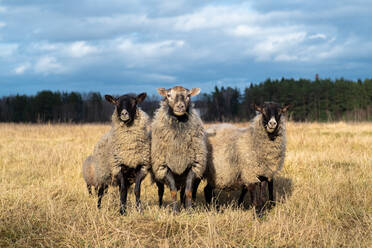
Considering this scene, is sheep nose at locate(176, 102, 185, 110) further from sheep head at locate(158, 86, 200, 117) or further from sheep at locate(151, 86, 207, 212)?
sheep at locate(151, 86, 207, 212)

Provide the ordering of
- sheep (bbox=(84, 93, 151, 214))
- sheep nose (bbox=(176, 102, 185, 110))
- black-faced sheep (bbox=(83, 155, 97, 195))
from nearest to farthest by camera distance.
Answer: sheep nose (bbox=(176, 102, 185, 110)) < sheep (bbox=(84, 93, 151, 214)) < black-faced sheep (bbox=(83, 155, 97, 195))

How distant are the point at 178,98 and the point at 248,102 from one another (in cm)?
5663

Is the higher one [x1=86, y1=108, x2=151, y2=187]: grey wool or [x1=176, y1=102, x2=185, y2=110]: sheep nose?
[x1=176, y1=102, x2=185, y2=110]: sheep nose

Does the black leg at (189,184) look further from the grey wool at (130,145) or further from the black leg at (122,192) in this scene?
the black leg at (122,192)

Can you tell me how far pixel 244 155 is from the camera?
7262 millimetres

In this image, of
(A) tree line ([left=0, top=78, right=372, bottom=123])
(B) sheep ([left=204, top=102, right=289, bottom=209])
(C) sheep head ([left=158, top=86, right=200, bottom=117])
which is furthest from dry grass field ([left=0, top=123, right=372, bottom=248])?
(A) tree line ([left=0, top=78, right=372, bottom=123])

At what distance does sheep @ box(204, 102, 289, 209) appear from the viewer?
22.8 ft

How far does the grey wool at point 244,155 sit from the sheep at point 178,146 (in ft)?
2.70

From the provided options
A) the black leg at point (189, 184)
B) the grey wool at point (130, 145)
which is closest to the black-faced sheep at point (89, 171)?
the grey wool at point (130, 145)

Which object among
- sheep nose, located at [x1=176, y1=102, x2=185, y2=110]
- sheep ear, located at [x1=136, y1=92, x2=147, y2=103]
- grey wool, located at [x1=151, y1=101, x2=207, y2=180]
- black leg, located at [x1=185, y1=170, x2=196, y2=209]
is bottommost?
black leg, located at [x1=185, y1=170, x2=196, y2=209]

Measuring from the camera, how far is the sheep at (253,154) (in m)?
6.96

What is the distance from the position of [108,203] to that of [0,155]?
951 cm

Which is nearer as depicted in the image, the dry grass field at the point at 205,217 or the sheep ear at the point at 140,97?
the dry grass field at the point at 205,217

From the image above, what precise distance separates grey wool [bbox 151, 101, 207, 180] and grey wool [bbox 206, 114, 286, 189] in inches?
32.6
